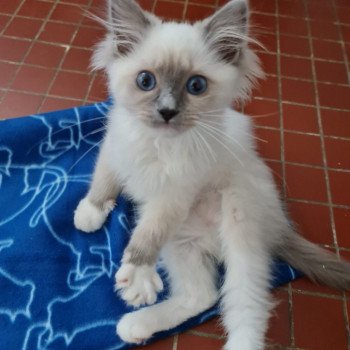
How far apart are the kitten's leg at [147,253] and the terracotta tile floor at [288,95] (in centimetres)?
17

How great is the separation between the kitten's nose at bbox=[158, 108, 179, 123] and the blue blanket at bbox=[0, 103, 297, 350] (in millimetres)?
531

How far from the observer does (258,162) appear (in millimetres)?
1461

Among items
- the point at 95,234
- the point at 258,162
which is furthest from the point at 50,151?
the point at 258,162

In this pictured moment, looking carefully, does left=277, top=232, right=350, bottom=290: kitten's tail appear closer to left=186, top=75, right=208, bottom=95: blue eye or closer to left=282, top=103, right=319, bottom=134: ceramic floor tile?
left=186, top=75, right=208, bottom=95: blue eye

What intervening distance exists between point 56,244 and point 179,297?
17.9 inches

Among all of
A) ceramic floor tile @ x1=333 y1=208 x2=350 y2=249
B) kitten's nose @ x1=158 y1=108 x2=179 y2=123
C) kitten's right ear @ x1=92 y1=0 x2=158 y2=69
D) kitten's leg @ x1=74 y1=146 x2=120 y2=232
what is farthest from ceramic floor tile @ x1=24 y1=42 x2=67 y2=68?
ceramic floor tile @ x1=333 y1=208 x2=350 y2=249

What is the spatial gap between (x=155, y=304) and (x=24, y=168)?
74 cm

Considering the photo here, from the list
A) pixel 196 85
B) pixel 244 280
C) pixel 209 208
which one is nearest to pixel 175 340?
pixel 244 280

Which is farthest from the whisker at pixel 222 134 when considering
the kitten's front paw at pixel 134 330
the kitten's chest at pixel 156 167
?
the kitten's front paw at pixel 134 330

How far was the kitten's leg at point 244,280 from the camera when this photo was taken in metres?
1.20

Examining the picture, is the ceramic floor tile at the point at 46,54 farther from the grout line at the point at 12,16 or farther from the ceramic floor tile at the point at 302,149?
the ceramic floor tile at the point at 302,149

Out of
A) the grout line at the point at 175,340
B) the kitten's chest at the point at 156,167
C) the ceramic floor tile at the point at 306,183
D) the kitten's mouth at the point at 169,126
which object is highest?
the kitten's mouth at the point at 169,126

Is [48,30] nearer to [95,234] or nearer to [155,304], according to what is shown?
[95,234]

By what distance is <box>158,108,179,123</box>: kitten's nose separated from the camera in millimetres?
1058
